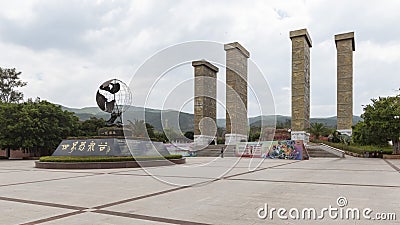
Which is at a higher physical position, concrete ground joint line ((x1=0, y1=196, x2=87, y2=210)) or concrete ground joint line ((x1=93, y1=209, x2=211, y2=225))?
concrete ground joint line ((x1=93, y1=209, x2=211, y2=225))

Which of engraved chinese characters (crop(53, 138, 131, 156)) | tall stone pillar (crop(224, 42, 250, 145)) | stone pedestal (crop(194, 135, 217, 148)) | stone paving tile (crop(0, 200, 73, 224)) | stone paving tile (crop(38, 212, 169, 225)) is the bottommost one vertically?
stone pedestal (crop(194, 135, 217, 148))

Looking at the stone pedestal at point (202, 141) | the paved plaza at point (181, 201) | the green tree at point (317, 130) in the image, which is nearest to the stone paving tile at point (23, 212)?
the paved plaza at point (181, 201)

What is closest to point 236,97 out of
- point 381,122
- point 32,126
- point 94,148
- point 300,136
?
point 300,136

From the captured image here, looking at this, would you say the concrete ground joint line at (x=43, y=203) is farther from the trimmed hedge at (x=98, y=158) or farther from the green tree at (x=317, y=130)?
the green tree at (x=317, y=130)

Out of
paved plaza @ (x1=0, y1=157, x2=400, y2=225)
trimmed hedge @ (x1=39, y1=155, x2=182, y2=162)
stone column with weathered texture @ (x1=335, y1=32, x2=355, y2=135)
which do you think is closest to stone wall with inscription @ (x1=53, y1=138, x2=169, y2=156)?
trimmed hedge @ (x1=39, y1=155, x2=182, y2=162)

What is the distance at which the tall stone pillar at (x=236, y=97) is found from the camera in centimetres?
3005

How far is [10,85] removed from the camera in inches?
1326

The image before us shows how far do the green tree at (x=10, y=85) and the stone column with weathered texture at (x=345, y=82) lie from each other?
1187 inches

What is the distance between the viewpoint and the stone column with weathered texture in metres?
30.5

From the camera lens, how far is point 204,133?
37.5 meters

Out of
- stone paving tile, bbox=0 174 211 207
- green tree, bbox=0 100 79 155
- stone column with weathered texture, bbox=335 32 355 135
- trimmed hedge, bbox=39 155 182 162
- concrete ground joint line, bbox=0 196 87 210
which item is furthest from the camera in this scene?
stone column with weathered texture, bbox=335 32 355 135

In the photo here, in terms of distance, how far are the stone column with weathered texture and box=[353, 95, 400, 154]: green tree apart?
7615 mm

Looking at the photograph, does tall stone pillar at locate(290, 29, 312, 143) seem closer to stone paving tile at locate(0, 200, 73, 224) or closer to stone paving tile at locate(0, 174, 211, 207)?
stone paving tile at locate(0, 174, 211, 207)

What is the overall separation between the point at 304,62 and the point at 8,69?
27875 millimetres
